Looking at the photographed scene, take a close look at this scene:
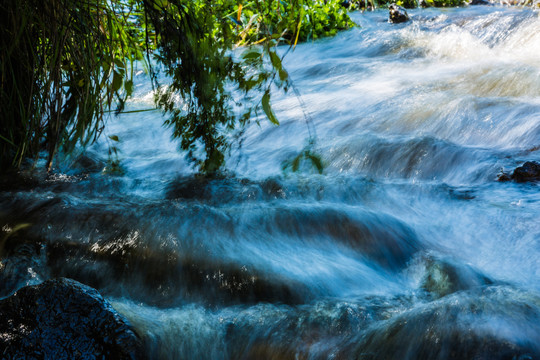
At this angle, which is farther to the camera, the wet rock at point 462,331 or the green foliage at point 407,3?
the green foliage at point 407,3

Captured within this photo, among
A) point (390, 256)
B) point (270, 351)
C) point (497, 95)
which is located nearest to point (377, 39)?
point (497, 95)

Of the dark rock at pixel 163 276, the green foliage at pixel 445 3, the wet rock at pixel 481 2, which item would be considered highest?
the green foliage at pixel 445 3

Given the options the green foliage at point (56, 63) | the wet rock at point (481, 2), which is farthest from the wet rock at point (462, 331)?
the wet rock at point (481, 2)

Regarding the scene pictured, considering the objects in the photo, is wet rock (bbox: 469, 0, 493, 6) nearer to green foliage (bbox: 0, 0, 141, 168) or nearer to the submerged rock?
the submerged rock

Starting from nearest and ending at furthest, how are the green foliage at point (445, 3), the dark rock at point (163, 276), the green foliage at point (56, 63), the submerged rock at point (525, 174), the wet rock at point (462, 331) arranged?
1. the wet rock at point (462, 331)
2. the dark rock at point (163, 276)
3. the green foliage at point (56, 63)
4. the submerged rock at point (525, 174)
5. the green foliage at point (445, 3)

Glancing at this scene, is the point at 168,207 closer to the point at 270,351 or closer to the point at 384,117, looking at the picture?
the point at 270,351

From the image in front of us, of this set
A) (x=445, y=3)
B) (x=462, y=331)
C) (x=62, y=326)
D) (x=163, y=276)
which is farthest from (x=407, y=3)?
(x=62, y=326)

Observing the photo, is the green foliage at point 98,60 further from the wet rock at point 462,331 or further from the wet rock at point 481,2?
the wet rock at point 481,2

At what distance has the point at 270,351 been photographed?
1.75 metres

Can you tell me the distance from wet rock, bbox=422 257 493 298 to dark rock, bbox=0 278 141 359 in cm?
131

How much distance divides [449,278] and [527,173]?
1408 millimetres

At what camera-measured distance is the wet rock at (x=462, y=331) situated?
149 cm

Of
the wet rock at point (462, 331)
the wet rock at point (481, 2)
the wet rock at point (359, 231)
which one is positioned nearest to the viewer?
the wet rock at point (462, 331)

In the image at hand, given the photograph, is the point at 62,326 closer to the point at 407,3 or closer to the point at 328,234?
the point at 328,234
